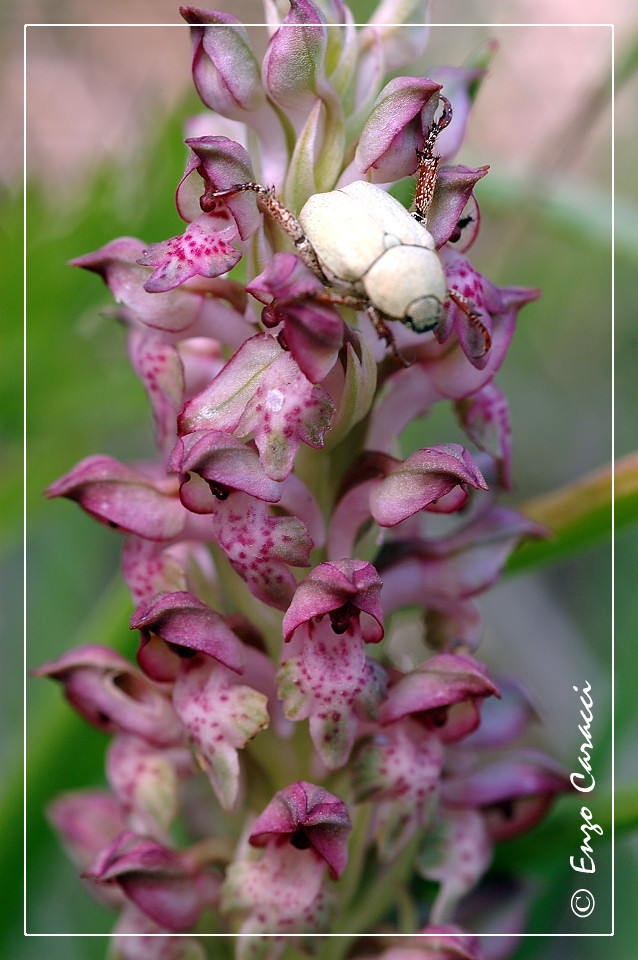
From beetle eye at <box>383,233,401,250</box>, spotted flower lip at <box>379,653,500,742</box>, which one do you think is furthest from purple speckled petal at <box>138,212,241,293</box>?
spotted flower lip at <box>379,653,500,742</box>

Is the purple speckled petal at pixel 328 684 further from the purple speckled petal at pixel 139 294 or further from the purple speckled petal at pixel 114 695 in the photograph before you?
the purple speckled petal at pixel 139 294

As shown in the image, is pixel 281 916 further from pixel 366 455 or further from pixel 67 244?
pixel 67 244

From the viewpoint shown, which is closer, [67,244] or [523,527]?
[523,527]

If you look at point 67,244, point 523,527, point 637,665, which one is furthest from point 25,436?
point 637,665

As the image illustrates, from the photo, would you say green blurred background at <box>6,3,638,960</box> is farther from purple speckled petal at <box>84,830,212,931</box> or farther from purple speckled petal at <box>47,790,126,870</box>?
purple speckled petal at <box>84,830,212,931</box>

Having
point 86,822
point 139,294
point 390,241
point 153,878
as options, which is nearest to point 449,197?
point 390,241

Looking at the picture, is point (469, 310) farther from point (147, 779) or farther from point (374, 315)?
point (147, 779)
